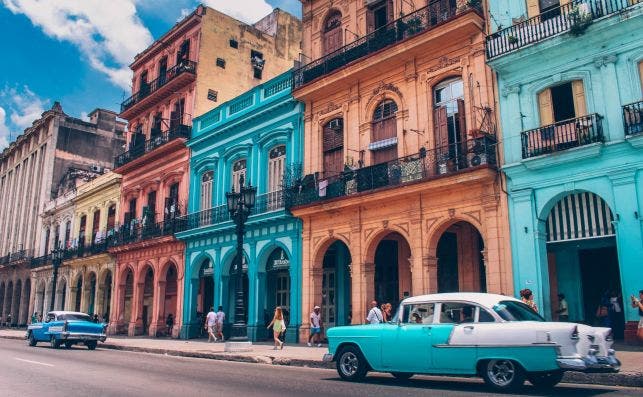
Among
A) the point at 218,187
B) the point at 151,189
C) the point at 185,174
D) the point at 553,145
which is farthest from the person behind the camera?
the point at 151,189

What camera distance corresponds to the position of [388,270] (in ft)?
64.0

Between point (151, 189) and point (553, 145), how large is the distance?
2122cm

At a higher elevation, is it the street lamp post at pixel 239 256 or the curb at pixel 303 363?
the street lamp post at pixel 239 256

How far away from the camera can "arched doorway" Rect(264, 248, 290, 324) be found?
21891 millimetres

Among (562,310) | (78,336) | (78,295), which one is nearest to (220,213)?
(78,336)

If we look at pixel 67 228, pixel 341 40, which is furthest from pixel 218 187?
pixel 67 228

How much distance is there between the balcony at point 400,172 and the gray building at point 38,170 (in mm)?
28285

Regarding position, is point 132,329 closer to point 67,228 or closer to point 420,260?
point 67,228

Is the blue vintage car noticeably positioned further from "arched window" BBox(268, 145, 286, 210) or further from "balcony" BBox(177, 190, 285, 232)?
"arched window" BBox(268, 145, 286, 210)

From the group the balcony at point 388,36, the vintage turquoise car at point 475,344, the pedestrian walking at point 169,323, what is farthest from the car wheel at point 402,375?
the pedestrian walking at point 169,323

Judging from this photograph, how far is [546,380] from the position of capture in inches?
329

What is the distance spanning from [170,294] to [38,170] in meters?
22.3

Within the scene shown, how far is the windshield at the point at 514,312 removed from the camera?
27.9ft

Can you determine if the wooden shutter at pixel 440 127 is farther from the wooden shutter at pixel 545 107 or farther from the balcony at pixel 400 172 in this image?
the wooden shutter at pixel 545 107
